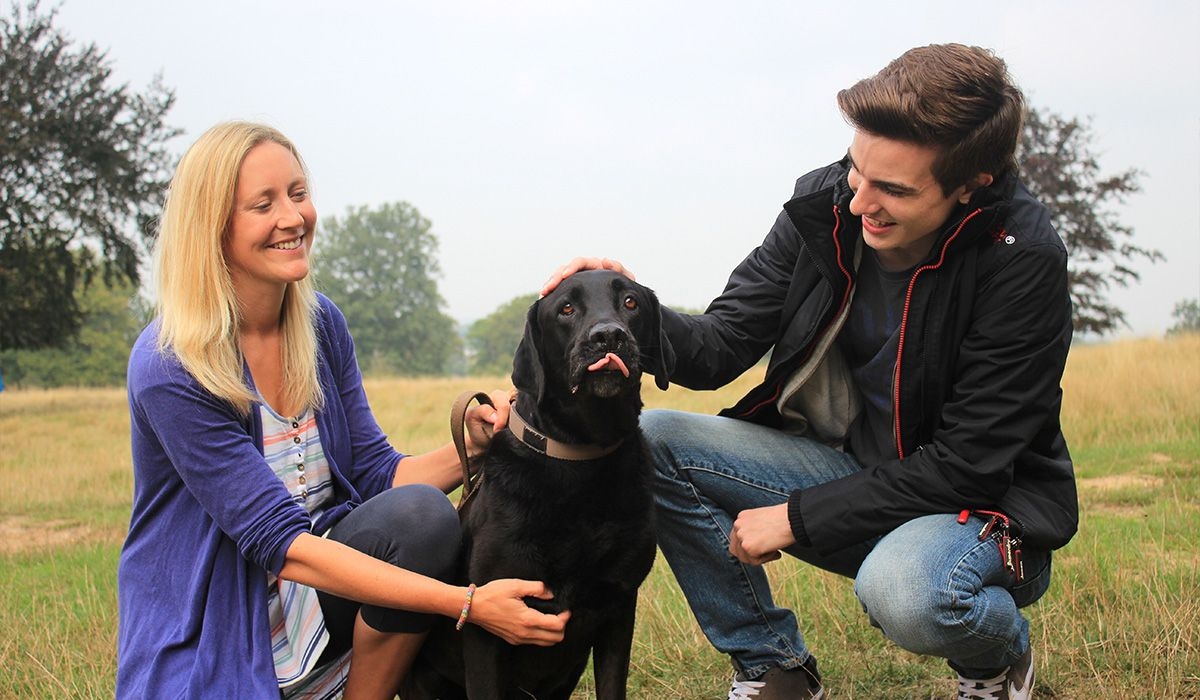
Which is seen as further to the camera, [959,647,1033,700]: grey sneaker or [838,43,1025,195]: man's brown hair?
[959,647,1033,700]: grey sneaker

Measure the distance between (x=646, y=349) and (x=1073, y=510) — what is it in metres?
1.20

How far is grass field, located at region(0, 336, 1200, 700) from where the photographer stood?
310 cm

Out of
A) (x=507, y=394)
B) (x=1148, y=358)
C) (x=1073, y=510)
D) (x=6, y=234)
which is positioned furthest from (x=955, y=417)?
(x=6, y=234)

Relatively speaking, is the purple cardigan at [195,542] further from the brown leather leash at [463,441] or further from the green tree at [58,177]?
the green tree at [58,177]

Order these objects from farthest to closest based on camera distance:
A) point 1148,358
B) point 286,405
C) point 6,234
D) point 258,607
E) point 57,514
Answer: point 6,234, point 1148,358, point 57,514, point 286,405, point 258,607

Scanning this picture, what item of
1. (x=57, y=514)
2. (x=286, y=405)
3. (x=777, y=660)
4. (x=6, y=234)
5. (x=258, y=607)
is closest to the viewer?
(x=258, y=607)

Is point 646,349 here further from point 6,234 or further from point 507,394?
point 6,234

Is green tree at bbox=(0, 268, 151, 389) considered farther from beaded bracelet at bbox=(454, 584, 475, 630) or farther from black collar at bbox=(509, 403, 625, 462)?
beaded bracelet at bbox=(454, 584, 475, 630)

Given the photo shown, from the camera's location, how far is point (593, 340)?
2.68 meters

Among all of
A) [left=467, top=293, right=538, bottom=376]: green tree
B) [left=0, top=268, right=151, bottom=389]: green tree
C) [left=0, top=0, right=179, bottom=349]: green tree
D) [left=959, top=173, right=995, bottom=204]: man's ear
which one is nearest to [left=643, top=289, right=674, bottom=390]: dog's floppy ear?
[left=959, top=173, right=995, bottom=204]: man's ear

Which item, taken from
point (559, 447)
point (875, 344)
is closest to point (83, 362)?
point (559, 447)

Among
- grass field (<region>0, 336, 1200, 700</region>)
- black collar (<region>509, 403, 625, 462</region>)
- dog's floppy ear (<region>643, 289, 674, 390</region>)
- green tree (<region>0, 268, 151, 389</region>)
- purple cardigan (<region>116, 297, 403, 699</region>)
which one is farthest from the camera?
green tree (<region>0, 268, 151, 389</region>)

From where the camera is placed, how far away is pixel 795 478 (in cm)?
311

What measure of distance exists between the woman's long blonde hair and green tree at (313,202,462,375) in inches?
2333
